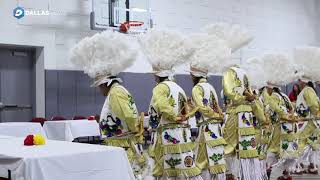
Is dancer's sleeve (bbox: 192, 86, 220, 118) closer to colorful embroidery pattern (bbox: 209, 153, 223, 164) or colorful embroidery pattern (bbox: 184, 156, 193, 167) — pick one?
colorful embroidery pattern (bbox: 209, 153, 223, 164)

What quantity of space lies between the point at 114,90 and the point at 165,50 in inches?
30.3

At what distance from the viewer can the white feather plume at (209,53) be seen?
5.21 metres

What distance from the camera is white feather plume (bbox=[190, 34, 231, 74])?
17.1 feet

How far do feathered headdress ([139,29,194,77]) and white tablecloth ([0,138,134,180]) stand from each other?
1.68 meters

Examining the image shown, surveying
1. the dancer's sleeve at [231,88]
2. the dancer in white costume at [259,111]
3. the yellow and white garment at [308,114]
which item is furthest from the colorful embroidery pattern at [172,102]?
the yellow and white garment at [308,114]

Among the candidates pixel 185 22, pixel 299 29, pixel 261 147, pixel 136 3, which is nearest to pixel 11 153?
pixel 261 147

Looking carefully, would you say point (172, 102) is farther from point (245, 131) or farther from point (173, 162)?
point (245, 131)

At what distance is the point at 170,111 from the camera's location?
4242mm

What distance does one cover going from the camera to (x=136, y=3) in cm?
1002

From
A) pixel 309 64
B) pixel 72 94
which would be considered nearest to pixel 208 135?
pixel 309 64

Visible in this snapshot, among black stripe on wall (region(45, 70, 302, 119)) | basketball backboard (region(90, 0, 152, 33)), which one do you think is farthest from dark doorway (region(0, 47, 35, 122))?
basketball backboard (region(90, 0, 152, 33))

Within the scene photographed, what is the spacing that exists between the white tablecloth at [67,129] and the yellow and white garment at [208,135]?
3.07m

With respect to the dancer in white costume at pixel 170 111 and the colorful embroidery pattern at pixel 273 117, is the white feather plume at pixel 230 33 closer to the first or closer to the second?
the colorful embroidery pattern at pixel 273 117

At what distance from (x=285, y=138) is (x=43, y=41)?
5.15 m
